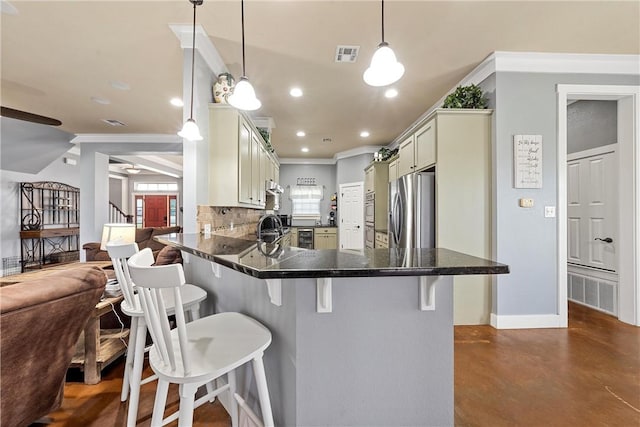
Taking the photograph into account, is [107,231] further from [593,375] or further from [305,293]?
[593,375]

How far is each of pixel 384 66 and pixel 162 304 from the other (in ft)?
4.67

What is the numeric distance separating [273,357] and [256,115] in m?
3.74

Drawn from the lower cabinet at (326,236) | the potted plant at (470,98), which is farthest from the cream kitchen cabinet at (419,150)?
the lower cabinet at (326,236)

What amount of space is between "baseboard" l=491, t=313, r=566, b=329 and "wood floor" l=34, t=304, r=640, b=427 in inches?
5.4

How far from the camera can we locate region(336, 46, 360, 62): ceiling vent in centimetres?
251

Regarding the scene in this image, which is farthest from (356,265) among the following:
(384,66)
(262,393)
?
(384,66)

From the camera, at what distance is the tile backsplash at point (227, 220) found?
101 inches

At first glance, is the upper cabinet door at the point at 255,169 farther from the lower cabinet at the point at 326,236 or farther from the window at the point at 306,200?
the window at the point at 306,200

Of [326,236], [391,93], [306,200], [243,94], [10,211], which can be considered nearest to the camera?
[243,94]

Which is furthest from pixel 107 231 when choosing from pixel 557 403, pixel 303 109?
pixel 557 403

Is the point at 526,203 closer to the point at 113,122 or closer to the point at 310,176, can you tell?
the point at 310,176

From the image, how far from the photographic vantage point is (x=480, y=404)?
1.60 meters

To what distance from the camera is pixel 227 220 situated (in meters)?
3.29

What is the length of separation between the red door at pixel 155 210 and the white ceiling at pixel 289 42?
22.0 feet
